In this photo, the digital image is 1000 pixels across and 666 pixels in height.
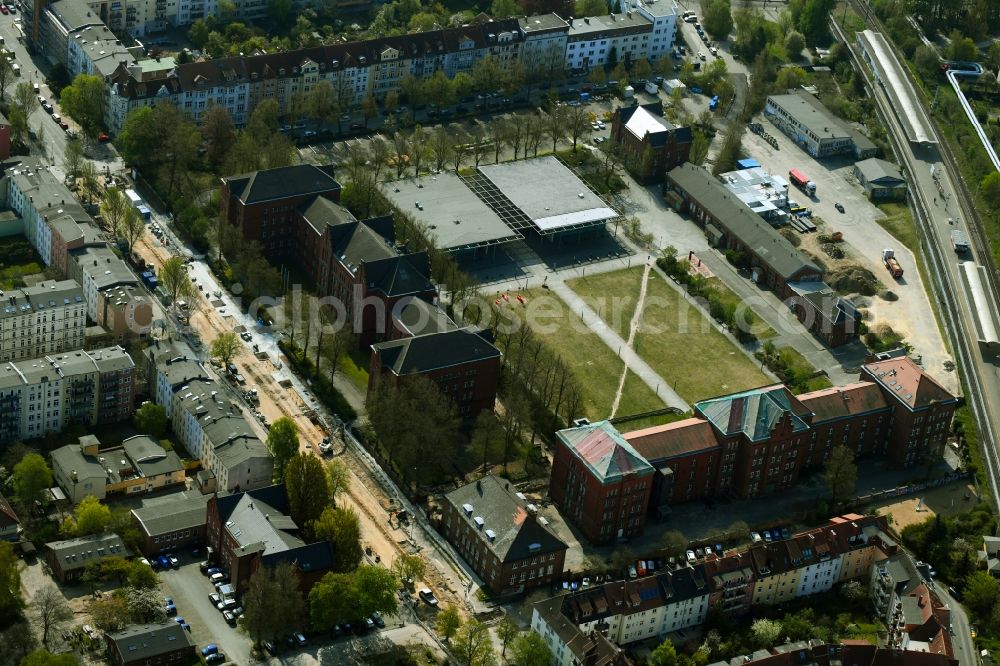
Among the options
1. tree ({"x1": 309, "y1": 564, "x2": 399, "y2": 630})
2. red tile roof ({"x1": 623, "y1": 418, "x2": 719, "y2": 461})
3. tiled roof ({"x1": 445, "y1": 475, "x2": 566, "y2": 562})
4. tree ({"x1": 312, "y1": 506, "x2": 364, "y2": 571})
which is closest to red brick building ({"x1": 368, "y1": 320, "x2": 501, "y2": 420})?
tiled roof ({"x1": 445, "y1": 475, "x2": 566, "y2": 562})

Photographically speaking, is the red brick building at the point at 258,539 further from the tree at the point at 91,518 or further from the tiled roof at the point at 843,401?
the tiled roof at the point at 843,401

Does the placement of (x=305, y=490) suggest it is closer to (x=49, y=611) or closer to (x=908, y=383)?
(x=49, y=611)

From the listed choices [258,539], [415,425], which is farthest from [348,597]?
[415,425]

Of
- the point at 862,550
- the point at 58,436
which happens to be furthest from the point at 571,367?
the point at 58,436

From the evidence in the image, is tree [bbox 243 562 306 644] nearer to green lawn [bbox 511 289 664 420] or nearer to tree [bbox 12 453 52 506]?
tree [bbox 12 453 52 506]

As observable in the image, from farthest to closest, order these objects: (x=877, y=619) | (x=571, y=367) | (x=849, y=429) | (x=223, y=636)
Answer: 1. (x=571, y=367)
2. (x=849, y=429)
3. (x=877, y=619)
4. (x=223, y=636)

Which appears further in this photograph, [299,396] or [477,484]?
[299,396]

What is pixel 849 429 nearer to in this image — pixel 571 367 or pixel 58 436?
pixel 571 367
